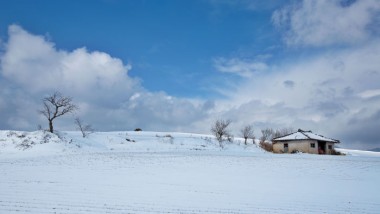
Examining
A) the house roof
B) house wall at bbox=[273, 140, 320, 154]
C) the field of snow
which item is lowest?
the field of snow

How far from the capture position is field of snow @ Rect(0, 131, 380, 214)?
1723 centimetres

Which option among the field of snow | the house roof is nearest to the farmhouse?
the house roof

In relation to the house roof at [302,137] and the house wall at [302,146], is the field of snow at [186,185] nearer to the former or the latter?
the house wall at [302,146]

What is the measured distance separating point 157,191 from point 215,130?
59.7 metres

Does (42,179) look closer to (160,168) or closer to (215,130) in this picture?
(160,168)

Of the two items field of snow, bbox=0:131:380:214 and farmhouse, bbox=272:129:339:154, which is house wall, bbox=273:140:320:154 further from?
field of snow, bbox=0:131:380:214

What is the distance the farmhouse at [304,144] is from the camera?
65.6 meters

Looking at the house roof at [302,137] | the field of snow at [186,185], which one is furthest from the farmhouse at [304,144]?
the field of snow at [186,185]

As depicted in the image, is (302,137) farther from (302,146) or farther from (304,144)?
(302,146)

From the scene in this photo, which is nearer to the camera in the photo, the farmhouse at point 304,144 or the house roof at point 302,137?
the farmhouse at point 304,144

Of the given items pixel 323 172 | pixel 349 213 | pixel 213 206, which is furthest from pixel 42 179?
pixel 323 172

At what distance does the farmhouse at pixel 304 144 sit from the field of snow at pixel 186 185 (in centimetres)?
2739

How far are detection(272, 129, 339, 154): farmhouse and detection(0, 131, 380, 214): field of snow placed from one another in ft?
89.9

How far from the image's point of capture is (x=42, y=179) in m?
22.6
